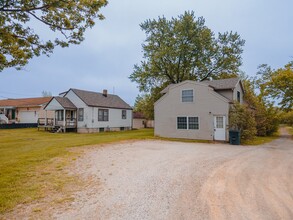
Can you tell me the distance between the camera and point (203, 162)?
8.61 metres

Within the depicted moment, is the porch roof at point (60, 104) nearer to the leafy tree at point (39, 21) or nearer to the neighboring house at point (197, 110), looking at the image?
the neighboring house at point (197, 110)

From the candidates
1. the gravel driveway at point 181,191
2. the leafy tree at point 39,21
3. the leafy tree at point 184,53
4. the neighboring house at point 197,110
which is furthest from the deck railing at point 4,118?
the gravel driveway at point 181,191

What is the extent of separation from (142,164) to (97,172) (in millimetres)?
1968

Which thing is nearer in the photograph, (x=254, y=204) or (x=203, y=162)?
(x=254, y=204)

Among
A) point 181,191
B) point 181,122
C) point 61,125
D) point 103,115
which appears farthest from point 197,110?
point 61,125

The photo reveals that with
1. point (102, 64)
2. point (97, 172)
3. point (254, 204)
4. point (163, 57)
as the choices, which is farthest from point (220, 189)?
point (102, 64)

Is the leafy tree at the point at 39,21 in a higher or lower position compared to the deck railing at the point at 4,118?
higher

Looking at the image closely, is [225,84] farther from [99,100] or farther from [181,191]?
[99,100]

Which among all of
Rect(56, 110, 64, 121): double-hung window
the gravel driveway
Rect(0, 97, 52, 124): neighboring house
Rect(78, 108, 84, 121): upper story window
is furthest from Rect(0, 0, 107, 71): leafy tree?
Rect(0, 97, 52, 124): neighboring house

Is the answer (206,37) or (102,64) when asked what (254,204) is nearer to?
(206,37)

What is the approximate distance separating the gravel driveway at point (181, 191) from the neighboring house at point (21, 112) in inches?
1046

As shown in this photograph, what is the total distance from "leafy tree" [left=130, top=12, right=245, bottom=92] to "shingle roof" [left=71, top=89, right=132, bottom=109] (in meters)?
4.15

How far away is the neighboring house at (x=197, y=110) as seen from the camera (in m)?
17.0

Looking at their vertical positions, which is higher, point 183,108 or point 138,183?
point 183,108
